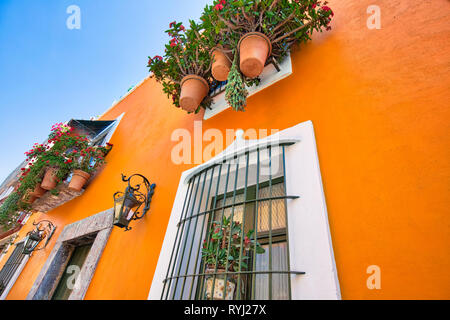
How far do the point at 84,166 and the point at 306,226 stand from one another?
14.5 ft

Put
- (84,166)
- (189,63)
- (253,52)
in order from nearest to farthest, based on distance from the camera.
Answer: (253,52)
(189,63)
(84,166)

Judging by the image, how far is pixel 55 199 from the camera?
4.48m

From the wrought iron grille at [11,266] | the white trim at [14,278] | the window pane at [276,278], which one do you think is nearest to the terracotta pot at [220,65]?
the window pane at [276,278]

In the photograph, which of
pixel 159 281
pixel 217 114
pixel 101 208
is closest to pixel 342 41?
pixel 217 114

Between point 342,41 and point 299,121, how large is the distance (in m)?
0.95

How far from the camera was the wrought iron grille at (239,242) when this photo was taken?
149cm

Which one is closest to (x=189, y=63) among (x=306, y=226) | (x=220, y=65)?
(x=220, y=65)

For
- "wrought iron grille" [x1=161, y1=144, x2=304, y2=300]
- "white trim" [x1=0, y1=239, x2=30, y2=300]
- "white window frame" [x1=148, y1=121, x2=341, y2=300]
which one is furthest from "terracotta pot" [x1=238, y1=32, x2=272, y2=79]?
"white trim" [x1=0, y1=239, x2=30, y2=300]

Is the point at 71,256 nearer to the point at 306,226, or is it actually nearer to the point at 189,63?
the point at 189,63

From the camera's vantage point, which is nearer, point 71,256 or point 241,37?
point 241,37

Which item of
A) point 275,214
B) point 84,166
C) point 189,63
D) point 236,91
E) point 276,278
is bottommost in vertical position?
point 276,278
